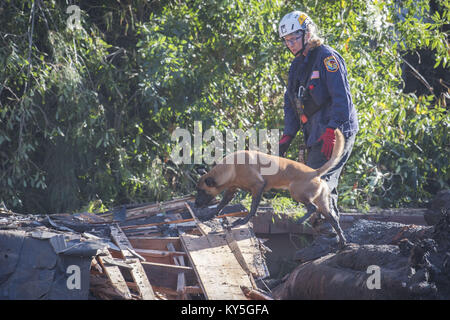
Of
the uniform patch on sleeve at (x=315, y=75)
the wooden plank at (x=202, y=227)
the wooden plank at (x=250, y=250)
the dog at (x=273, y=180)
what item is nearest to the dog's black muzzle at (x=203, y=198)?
the dog at (x=273, y=180)

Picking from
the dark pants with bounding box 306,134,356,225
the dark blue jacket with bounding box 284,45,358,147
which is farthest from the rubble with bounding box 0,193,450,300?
the dark blue jacket with bounding box 284,45,358,147

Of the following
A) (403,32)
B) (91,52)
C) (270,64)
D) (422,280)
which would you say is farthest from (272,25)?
(422,280)

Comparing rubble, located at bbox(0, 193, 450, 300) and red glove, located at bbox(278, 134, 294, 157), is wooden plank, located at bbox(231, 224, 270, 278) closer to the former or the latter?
rubble, located at bbox(0, 193, 450, 300)

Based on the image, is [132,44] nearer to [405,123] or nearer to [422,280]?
[405,123]

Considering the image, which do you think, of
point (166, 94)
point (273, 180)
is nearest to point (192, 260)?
point (273, 180)

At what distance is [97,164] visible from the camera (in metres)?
8.45

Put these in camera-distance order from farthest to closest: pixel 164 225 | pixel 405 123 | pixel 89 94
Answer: pixel 405 123 < pixel 89 94 < pixel 164 225

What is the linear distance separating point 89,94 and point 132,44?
4.95 ft

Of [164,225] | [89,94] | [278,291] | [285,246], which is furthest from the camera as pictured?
[89,94]

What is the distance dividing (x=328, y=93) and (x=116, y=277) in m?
2.75

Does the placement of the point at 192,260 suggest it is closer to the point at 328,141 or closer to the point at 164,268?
the point at 164,268

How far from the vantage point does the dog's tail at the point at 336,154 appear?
520cm

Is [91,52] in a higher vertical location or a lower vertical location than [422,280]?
higher

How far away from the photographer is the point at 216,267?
5.22 m
